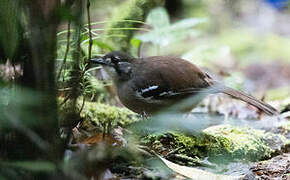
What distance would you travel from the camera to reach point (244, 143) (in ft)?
11.8

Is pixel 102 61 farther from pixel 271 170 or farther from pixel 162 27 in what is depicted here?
pixel 162 27

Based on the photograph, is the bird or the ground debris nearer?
the ground debris

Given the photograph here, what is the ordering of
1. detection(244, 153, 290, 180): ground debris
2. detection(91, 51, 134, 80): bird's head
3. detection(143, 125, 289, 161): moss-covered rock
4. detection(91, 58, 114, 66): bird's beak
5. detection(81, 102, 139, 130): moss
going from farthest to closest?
detection(91, 51, 134, 80): bird's head → detection(91, 58, 114, 66): bird's beak → detection(81, 102, 139, 130): moss → detection(143, 125, 289, 161): moss-covered rock → detection(244, 153, 290, 180): ground debris

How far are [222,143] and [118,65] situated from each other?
1.27 metres

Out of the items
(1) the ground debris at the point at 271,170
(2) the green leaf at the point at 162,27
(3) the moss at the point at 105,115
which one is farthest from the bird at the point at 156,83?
(2) the green leaf at the point at 162,27

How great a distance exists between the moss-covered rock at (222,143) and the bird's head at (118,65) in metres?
0.92

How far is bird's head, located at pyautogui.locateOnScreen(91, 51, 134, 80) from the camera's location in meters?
4.12

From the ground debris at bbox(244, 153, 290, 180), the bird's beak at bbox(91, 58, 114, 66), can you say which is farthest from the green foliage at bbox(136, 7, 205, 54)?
the ground debris at bbox(244, 153, 290, 180)

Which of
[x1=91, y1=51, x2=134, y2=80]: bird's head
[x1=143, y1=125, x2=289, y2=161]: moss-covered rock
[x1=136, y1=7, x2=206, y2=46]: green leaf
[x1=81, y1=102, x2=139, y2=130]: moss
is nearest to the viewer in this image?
[x1=143, y1=125, x2=289, y2=161]: moss-covered rock

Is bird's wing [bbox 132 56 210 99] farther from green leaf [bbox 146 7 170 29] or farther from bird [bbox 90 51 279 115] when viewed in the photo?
green leaf [bbox 146 7 170 29]

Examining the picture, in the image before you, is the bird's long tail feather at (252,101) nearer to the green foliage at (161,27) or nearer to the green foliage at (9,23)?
the green foliage at (161,27)

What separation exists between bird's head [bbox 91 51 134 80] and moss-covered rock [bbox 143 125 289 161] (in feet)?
3.03

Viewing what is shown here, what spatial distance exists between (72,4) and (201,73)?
7.36 ft

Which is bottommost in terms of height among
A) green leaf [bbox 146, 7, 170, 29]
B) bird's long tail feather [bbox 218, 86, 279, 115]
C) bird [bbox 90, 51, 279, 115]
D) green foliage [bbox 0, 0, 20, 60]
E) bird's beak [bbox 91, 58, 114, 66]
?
bird's long tail feather [bbox 218, 86, 279, 115]
